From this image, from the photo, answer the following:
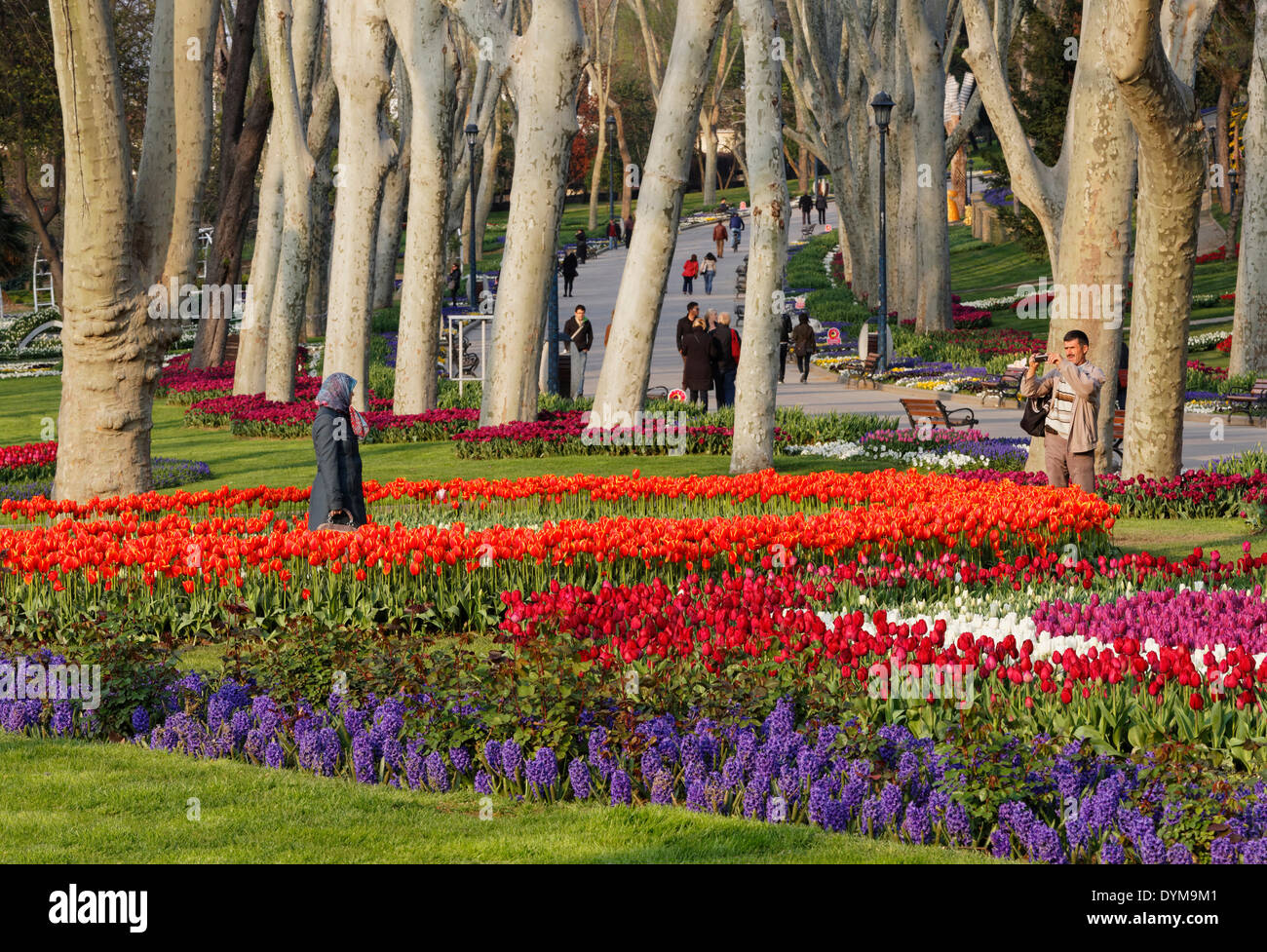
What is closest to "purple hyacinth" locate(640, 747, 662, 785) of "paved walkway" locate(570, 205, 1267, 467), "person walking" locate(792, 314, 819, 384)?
"paved walkway" locate(570, 205, 1267, 467)

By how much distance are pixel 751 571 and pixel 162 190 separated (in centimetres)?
643

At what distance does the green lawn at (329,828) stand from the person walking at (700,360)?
15.7 metres

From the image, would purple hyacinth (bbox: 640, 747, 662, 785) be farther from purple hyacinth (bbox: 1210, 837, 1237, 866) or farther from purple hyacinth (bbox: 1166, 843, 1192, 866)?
purple hyacinth (bbox: 1210, 837, 1237, 866)

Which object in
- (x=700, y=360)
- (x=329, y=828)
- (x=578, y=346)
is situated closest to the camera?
(x=329, y=828)

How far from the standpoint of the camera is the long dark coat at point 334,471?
31.6 feet

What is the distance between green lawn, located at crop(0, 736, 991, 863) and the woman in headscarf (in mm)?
3987

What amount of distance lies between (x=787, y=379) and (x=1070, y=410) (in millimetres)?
19089

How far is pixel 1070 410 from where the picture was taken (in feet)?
38.0

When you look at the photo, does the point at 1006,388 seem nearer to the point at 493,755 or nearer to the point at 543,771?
the point at 493,755

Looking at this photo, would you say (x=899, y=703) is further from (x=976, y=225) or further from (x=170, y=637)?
(x=976, y=225)

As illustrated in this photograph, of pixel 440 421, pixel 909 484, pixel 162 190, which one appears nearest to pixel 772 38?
pixel 909 484

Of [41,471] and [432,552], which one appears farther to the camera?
[41,471]

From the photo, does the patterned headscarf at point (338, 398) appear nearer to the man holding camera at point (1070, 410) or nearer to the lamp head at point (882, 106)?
the man holding camera at point (1070, 410)

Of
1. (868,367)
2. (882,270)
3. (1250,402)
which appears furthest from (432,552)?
(882,270)
